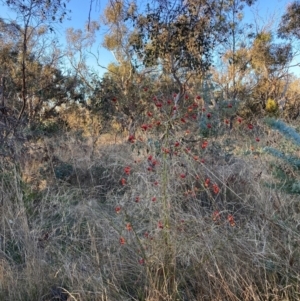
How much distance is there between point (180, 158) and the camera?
322 cm

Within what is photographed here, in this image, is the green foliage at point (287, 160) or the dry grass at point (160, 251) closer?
the green foliage at point (287, 160)

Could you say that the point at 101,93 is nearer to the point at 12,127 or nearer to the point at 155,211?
the point at 12,127

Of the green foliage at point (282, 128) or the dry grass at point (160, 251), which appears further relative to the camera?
the dry grass at point (160, 251)

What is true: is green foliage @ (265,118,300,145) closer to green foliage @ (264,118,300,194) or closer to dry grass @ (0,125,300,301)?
green foliage @ (264,118,300,194)

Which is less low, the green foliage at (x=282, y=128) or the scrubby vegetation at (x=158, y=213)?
the green foliage at (x=282, y=128)

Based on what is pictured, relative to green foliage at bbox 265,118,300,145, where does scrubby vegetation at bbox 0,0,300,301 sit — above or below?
below

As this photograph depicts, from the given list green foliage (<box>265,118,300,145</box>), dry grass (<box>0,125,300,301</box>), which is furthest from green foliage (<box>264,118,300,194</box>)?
dry grass (<box>0,125,300,301</box>)

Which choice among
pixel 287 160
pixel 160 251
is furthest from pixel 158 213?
pixel 287 160

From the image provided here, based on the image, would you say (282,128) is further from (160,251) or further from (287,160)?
(160,251)

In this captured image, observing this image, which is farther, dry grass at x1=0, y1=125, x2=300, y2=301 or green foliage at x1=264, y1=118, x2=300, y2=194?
dry grass at x1=0, y1=125, x2=300, y2=301

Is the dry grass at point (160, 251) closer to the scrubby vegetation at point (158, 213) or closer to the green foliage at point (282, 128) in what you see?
the scrubby vegetation at point (158, 213)

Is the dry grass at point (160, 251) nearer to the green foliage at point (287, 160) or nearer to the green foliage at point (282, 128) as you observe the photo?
the green foliage at point (287, 160)

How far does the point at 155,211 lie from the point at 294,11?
49.8ft

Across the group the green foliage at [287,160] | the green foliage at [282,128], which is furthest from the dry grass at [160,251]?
the green foliage at [282,128]
